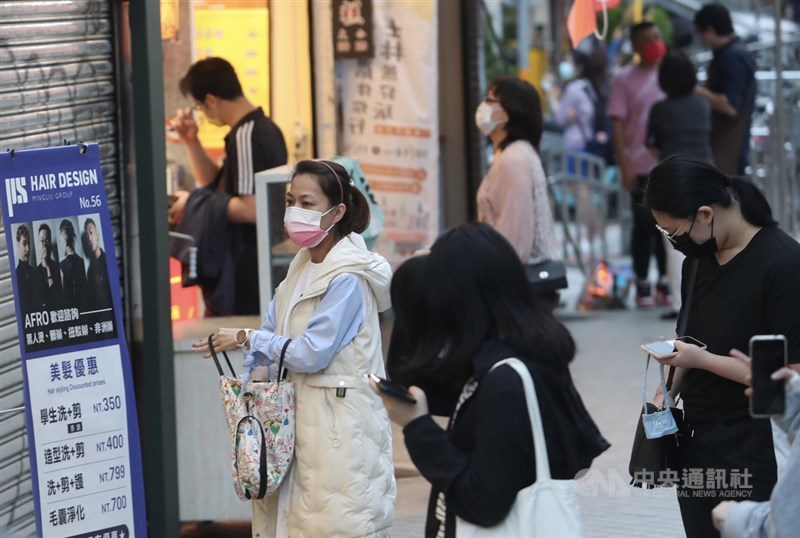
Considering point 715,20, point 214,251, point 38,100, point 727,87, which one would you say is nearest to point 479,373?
point 38,100

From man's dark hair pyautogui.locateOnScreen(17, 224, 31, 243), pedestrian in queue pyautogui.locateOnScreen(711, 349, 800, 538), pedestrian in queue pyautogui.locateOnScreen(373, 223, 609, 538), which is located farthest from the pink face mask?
pedestrian in queue pyautogui.locateOnScreen(711, 349, 800, 538)

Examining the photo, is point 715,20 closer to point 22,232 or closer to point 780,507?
point 22,232

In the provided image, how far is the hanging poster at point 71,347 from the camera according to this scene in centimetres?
484

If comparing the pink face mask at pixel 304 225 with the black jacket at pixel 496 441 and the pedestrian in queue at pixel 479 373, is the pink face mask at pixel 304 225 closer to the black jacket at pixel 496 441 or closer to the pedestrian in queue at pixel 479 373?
the pedestrian in queue at pixel 479 373

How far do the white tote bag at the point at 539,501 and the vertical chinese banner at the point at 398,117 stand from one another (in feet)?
17.5

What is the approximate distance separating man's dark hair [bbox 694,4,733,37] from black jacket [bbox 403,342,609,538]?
817 centimetres

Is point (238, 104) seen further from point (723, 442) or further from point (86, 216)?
point (723, 442)

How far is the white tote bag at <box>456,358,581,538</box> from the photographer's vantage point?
317 cm

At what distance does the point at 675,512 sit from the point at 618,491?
1.44 feet

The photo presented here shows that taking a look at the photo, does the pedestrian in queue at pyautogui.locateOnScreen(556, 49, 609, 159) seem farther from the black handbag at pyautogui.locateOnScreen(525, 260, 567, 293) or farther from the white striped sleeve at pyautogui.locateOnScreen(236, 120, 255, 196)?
the white striped sleeve at pyautogui.locateOnScreen(236, 120, 255, 196)

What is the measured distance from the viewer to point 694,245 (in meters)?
4.01

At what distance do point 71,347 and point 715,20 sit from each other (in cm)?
734

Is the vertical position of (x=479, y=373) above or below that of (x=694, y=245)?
A: below

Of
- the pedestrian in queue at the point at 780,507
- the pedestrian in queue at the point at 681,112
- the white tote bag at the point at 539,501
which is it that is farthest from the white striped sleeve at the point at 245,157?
the pedestrian in queue at the point at 681,112
